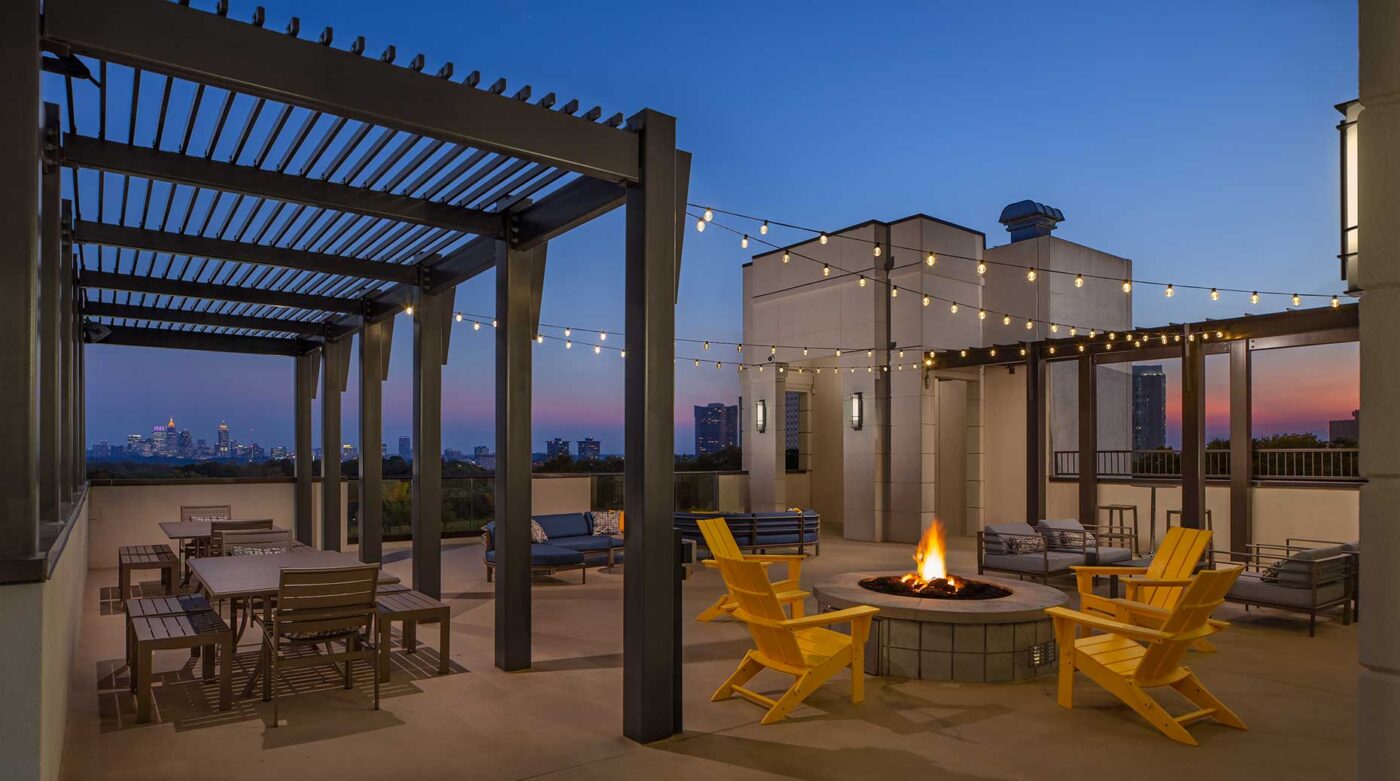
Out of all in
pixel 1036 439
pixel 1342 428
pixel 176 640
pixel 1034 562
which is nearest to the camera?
pixel 176 640

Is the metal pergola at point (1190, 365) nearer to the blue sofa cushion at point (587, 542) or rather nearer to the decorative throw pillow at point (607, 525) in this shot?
the decorative throw pillow at point (607, 525)

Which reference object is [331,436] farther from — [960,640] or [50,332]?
[960,640]

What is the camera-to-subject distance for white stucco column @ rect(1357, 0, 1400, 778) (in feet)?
7.06

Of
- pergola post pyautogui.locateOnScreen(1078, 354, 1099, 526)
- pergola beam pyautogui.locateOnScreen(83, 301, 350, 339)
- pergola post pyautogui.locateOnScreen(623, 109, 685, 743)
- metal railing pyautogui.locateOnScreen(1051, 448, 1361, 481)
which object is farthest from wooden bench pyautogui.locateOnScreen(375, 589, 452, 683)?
metal railing pyautogui.locateOnScreen(1051, 448, 1361, 481)

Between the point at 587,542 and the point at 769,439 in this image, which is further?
the point at 769,439

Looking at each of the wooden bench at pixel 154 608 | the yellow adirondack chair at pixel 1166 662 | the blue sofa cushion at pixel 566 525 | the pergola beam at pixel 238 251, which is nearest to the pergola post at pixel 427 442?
the pergola beam at pixel 238 251

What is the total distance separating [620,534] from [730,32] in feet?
76.6

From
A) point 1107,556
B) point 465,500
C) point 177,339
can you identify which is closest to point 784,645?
point 1107,556

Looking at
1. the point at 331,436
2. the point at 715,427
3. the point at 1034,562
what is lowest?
the point at 1034,562

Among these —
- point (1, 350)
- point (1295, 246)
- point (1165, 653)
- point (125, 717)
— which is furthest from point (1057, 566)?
point (1295, 246)

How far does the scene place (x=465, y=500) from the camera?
14.9 metres

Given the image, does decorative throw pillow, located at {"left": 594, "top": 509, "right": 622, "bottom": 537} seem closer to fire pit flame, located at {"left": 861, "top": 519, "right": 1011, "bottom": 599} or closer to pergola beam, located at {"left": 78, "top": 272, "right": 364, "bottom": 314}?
pergola beam, located at {"left": 78, "top": 272, "right": 364, "bottom": 314}

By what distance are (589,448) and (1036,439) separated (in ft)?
59.5

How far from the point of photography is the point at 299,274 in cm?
866
